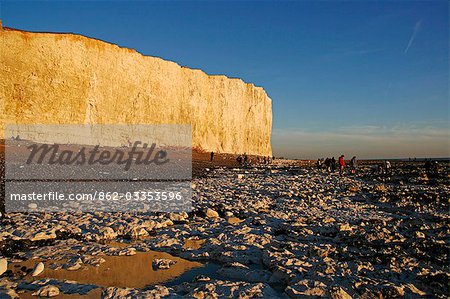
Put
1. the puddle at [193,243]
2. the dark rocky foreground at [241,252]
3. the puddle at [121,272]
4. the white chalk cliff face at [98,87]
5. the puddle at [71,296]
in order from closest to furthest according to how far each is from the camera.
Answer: the puddle at [71,296], the dark rocky foreground at [241,252], the puddle at [121,272], the puddle at [193,243], the white chalk cliff face at [98,87]

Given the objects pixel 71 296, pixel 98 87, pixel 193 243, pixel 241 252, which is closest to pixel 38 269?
pixel 71 296

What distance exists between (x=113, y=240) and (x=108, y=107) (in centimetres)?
3593

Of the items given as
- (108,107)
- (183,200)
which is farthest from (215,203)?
(108,107)

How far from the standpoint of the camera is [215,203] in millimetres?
10094

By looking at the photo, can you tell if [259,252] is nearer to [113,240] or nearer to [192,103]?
[113,240]

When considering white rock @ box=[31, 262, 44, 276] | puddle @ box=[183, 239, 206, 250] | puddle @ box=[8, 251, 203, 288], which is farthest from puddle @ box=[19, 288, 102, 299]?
puddle @ box=[183, 239, 206, 250]

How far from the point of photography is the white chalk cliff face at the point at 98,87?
3281 cm

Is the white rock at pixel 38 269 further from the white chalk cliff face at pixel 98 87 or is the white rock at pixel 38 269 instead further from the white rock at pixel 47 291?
the white chalk cliff face at pixel 98 87

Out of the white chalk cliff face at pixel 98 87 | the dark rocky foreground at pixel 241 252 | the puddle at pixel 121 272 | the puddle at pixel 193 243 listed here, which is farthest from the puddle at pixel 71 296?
the white chalk cliff face at pixel 98 87

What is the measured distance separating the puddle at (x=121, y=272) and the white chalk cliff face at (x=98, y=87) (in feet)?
107

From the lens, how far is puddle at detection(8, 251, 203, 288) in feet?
13.8

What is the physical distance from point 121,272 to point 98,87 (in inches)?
1473

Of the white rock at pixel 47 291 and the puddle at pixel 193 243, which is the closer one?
the white rock at pixel 47 291

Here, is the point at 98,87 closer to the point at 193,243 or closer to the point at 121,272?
the point at 193,243
